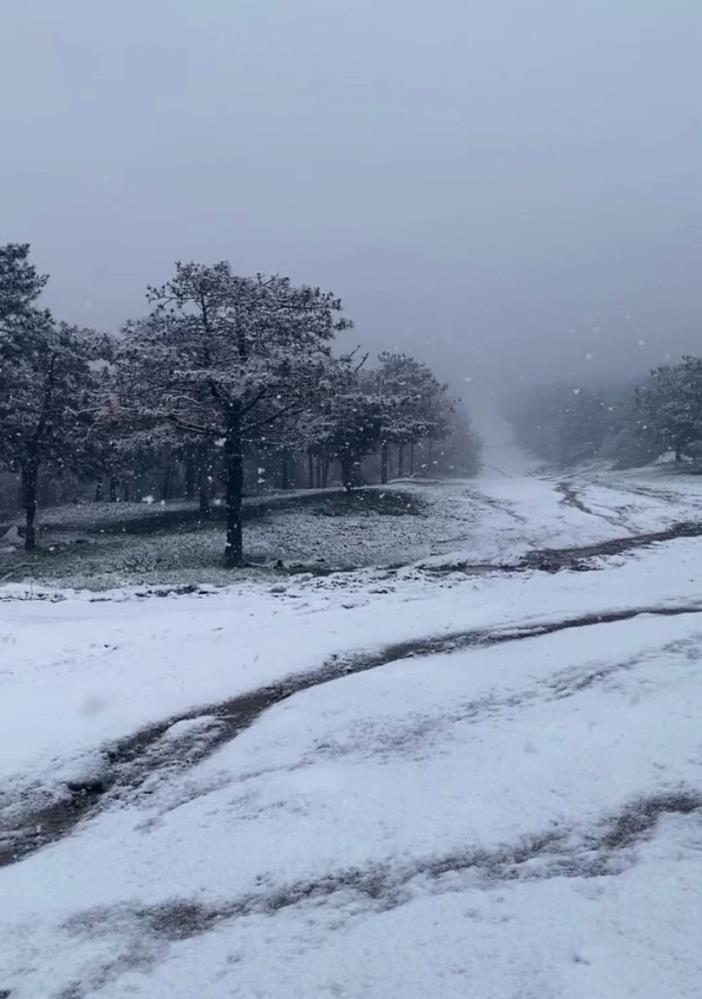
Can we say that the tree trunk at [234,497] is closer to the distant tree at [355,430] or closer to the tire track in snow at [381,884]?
the distant tree at [355,430]

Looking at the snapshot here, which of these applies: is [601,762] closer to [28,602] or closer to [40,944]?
[40,944]

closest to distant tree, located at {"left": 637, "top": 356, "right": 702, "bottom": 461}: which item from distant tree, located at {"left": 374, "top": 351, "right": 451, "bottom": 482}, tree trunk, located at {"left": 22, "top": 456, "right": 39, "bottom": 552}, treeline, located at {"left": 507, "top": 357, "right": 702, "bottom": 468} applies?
treeline, located at {"left": 507, "top": 357, "right": 702, "bottom": 468}

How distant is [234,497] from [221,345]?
18.6 ft

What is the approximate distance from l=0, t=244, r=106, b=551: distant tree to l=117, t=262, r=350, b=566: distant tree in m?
7.09

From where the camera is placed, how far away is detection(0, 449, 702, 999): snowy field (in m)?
4.58

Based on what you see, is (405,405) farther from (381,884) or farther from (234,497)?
(381,884)

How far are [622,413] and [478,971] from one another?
110240 millimetres

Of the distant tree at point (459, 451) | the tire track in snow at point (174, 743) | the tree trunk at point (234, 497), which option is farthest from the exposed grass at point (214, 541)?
the distant tree at point (459, 451)

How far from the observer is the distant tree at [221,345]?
22078mm

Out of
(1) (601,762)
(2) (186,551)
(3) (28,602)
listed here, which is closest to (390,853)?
(1) (601,762)

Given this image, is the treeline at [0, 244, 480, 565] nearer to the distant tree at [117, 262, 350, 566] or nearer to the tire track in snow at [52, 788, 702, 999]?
the distant tree at [117, 262, 350, 566]

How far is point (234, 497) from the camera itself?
80.2ft

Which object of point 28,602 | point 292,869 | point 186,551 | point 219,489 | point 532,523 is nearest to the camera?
point 292,869

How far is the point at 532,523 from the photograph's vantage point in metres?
33.5
